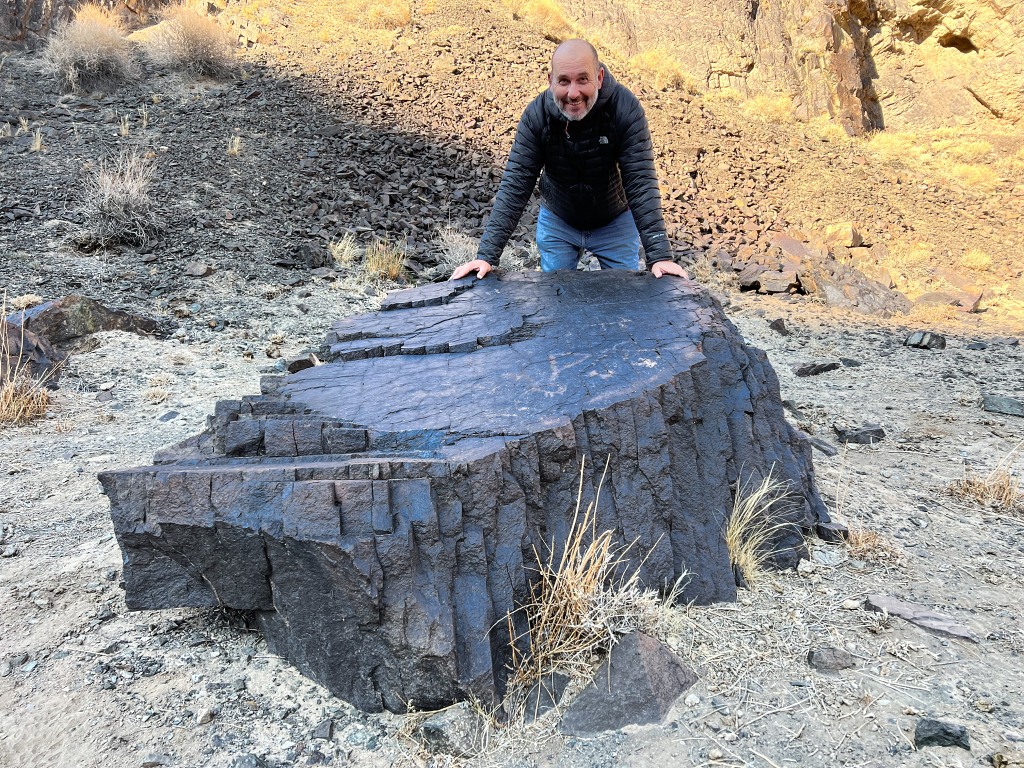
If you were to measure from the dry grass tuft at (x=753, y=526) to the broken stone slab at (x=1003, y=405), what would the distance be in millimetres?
3251

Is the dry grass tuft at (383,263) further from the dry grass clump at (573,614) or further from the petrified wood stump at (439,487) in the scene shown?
the dry grass clump at (573,614)

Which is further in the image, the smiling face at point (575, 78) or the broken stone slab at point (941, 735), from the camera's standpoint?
the smiling face at point (575, 78)

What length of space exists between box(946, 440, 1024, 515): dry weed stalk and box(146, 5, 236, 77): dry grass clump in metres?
11.2

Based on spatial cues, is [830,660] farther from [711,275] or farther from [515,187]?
[711,275]

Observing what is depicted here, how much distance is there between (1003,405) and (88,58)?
38.9 ft

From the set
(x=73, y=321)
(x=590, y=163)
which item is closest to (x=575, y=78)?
(x=590, y=163)

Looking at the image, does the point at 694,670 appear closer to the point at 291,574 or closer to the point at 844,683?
the point at 844,683

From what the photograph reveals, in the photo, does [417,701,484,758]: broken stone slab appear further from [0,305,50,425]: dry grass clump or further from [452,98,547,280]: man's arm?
[0,305,50,425]: dry grass clump

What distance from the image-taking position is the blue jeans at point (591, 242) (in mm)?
4480

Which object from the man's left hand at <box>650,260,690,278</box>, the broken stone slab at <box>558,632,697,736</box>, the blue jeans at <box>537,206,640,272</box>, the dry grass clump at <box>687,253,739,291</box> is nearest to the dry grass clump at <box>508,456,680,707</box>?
the broken stone slab at <box>558,632,697,736</box>

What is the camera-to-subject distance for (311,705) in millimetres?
2244

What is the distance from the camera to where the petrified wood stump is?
7.03 feet

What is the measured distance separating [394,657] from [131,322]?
481 cm

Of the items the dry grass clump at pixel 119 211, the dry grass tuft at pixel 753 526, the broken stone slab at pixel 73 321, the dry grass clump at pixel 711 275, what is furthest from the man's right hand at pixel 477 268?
the dry grass clump at pixel 711 275
